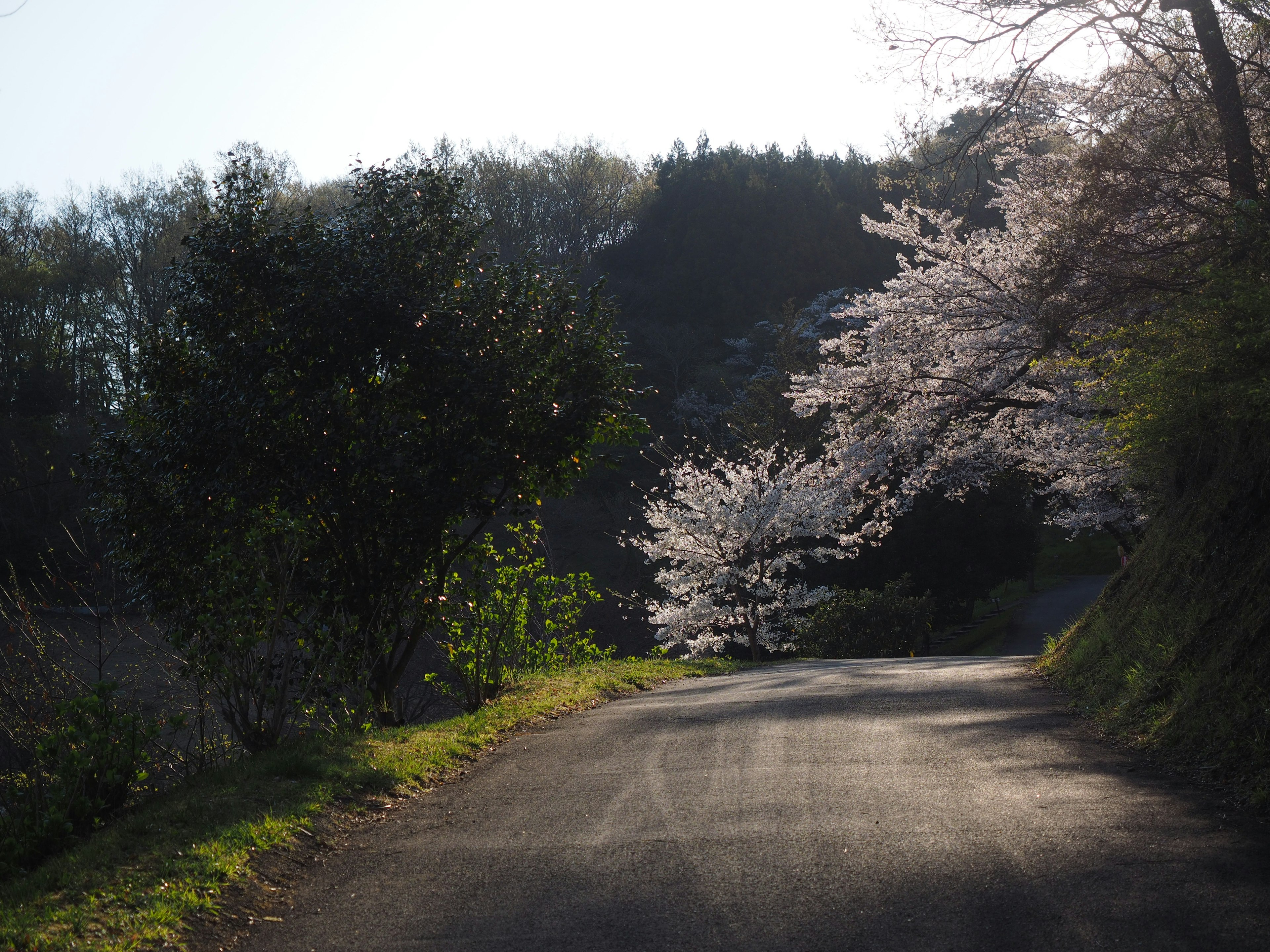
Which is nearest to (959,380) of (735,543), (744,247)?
(735,543)

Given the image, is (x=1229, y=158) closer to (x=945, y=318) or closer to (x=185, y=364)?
(x=945, y=318)

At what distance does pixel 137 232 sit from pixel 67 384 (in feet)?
22.6

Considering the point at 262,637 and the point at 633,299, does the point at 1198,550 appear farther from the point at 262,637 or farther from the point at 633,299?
the point at 633,299

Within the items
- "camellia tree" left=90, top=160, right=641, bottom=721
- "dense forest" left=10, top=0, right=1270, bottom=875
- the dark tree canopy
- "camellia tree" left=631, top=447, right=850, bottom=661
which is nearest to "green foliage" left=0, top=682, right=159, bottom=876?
"dense forest" left=10, top=0, right=1270, bottom=875

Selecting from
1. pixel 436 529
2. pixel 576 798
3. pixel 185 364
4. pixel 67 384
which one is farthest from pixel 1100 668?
pixel 67 384

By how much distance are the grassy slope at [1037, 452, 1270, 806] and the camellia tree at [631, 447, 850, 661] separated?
53.2 ft

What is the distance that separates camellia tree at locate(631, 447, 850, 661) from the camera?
2727 cm

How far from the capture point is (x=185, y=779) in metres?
6.90

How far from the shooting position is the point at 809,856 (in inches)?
187

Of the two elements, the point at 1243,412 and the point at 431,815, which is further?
the point at 1243,412

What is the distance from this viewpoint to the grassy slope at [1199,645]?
591 cm

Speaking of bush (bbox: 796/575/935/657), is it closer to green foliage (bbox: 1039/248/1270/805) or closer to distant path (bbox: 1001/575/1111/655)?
distant path (bbox: 1001/575/1111/655)

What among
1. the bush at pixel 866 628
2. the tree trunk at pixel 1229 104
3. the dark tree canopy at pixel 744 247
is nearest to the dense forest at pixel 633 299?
the dark tree canopy at pixel 744 247

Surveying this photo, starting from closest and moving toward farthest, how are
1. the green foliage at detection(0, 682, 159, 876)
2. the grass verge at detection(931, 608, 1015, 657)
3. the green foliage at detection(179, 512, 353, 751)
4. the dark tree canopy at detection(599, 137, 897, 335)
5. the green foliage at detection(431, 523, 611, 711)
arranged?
the green foliage at detection(0, 682, 159, 876)
the green foliage at detection(179, 512, 353, 751)
the green foliage at detection(431, 523, 611, 711)
the grass verge at detection(931, 608, 1015, 657)
the dark tree canopy at detection(599, 137, 897, 335)
